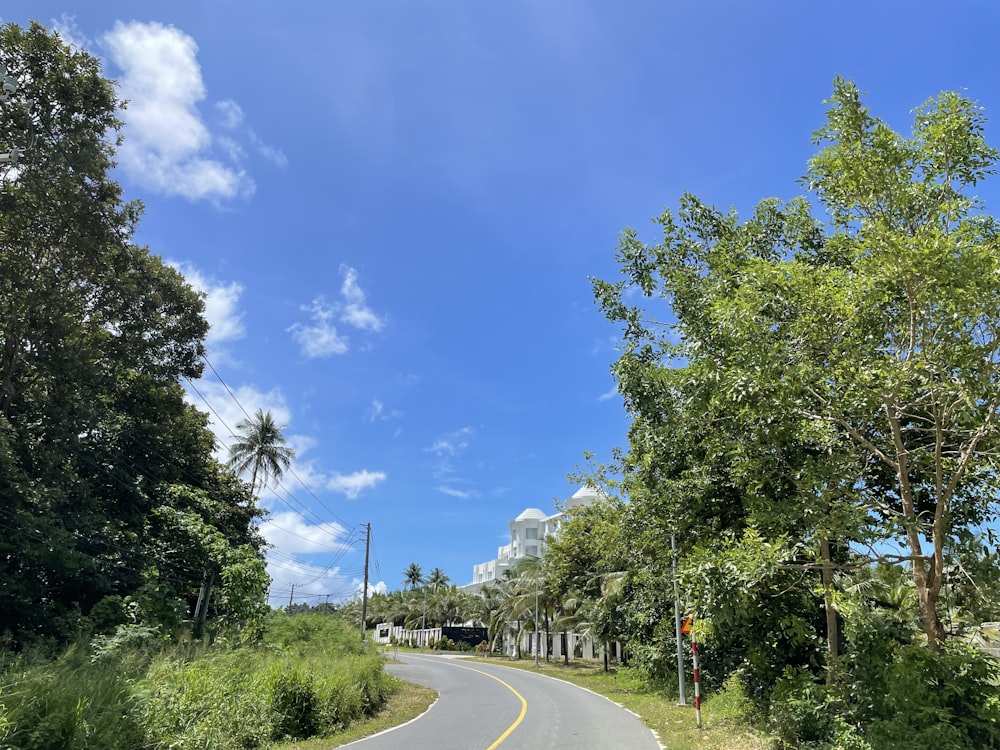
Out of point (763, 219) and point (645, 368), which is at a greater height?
point (763, 219)

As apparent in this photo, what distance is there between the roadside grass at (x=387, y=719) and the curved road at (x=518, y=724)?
0.40m

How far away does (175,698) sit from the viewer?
34.9ft

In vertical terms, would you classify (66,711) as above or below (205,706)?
above

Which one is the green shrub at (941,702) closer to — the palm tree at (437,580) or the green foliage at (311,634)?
the green foliage at (311,634)

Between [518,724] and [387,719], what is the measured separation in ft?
11.7

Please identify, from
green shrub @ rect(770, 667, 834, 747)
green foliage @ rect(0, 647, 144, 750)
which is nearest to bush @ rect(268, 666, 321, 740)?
green foliage @ rect(0, 647, 144, 750)

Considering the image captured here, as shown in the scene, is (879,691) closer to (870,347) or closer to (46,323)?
(870,347)

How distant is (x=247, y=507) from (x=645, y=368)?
1227 inches

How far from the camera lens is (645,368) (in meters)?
10.7

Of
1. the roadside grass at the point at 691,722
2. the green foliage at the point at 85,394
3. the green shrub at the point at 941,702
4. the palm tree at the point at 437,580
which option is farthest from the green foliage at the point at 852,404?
the palm tree at the point at 437,580

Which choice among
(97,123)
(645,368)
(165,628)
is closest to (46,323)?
(97,123)

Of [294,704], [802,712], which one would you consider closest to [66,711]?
[294,704]

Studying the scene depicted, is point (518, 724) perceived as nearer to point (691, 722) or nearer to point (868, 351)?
point (691, 722)

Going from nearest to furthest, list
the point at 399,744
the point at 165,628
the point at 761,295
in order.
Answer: the point at 761,295 < the point at 399,744 < the point at 165,628
